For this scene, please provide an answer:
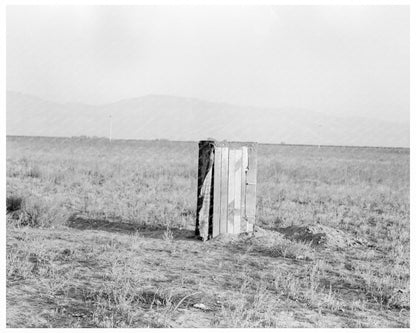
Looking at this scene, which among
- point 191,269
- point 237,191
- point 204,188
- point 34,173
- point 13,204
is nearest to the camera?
point 191,269

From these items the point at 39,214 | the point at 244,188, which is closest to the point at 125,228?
the point at 39,214

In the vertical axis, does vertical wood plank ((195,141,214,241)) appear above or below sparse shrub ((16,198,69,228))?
above

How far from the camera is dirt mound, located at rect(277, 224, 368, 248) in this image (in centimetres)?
802

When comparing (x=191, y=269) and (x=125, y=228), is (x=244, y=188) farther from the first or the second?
(x=191, y=269)

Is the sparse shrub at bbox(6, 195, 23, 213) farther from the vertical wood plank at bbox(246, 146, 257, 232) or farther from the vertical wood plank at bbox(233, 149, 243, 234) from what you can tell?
the vertical wood plank at bbox(246, 146, 257, 232)

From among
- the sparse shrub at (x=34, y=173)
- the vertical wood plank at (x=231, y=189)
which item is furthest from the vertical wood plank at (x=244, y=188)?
the sparse shrub at (x=34, y=173)

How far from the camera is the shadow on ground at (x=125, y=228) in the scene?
8414mm

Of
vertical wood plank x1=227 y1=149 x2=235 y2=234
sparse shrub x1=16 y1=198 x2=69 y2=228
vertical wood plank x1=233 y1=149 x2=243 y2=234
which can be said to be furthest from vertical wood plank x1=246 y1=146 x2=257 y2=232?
sparse shrub x1=16 y1=198 x2=69 y2=228

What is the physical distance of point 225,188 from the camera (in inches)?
319

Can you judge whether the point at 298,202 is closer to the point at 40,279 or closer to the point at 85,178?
the point at 85,178

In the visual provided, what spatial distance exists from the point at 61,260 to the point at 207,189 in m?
2.53

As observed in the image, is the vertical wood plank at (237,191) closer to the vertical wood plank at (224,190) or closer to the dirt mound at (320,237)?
the vertical wood plank at (224,190)

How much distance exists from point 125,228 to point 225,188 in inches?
83.6

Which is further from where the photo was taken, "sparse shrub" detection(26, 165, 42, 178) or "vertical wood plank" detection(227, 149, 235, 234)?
"sparse shrub" detection(26, 165, 42, 178)
